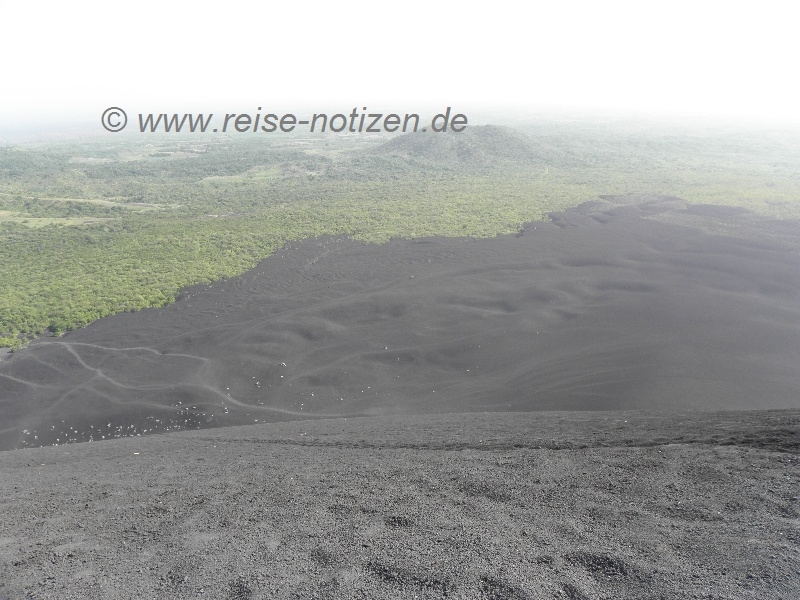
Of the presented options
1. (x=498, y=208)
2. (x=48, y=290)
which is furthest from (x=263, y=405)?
Result: (x=498, y=208)

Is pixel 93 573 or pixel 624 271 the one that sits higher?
pixel 624 271

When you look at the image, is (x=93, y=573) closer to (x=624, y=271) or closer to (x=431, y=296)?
(x=431, y=296)

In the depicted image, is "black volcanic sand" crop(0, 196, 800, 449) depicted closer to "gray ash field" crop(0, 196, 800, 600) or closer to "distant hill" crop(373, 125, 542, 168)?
"gray ash field" crop(0, 196, 800, 600)

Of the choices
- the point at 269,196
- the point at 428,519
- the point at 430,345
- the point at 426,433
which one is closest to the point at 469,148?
the point at 269,196

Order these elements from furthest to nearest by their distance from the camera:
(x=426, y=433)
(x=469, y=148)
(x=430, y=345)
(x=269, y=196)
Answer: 1. (x=469, y=148)
2. (x=269, y=196)
3. (x=430, y=345)
4. (x=426, y=433)

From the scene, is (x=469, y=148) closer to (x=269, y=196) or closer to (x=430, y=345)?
(x=269, y=196)

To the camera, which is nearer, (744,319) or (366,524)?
(366,524)
